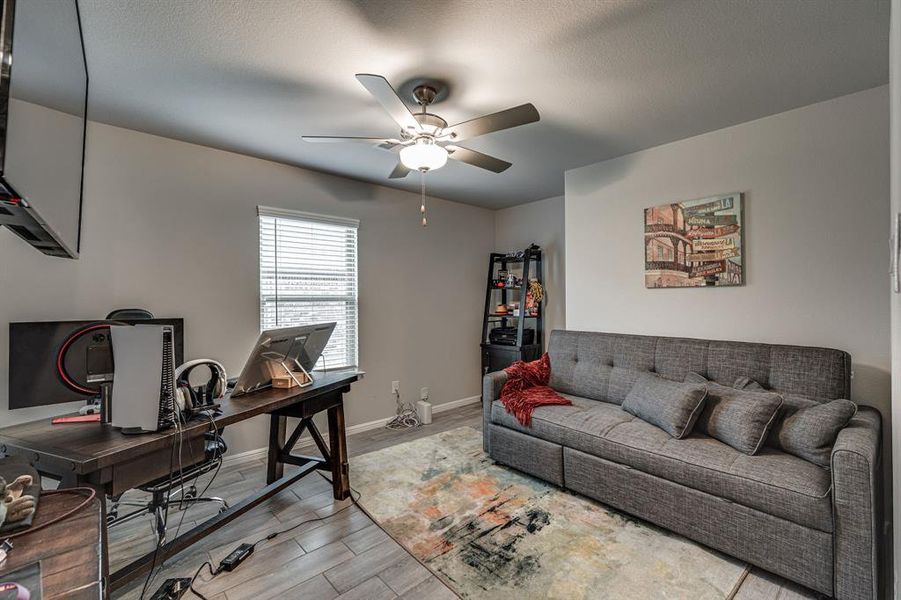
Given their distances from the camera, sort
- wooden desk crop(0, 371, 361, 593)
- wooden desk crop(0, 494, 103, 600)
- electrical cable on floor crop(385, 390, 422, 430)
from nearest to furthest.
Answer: wooden desk crop(0, 494, 103, 600), wooden desk crop(0, 371, 361, 593), electrical cable on floor crop(385, 390, 422, 430)

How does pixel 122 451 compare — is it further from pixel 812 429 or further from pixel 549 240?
pixel 549 240

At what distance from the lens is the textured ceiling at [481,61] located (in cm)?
163

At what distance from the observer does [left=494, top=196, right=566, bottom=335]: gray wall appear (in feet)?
14.9

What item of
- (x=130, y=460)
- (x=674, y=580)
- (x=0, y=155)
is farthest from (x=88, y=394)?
(x=674, y=580)

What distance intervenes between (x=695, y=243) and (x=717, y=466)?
64.2 inches

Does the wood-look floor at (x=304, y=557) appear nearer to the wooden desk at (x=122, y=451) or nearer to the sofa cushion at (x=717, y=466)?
the wooden desk at (x=122, y=451)

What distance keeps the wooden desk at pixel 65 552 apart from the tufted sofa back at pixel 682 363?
2.84m

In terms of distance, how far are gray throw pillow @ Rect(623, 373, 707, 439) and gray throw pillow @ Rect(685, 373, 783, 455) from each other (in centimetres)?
8

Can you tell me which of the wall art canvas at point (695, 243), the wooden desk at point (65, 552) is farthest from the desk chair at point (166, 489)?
the wall art canvas at point (695, 243)

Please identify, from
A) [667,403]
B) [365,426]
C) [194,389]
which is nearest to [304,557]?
[194,389]

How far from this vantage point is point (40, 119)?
43.2 inches

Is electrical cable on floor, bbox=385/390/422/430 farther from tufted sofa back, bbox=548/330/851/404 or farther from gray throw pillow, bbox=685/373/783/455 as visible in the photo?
gray throw pillow, bbox=685/373/783/455

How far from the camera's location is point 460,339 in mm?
4859

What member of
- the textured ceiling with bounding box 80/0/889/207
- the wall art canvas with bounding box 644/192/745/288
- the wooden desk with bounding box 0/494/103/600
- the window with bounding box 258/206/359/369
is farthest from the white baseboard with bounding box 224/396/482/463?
the wall art canvas with bounding box 644/192/745/288
